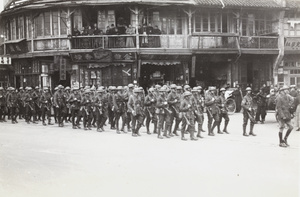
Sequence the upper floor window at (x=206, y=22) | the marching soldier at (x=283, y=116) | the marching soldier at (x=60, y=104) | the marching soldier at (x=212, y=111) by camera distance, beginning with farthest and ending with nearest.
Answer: the upper floor window at (x=206, y=22)
the marching soldier at (x=60, y=104)
the marching soldier at (x=212, y=111)
the marching soldier at (x=283, y=116)

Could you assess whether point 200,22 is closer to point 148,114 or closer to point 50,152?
point 148,114

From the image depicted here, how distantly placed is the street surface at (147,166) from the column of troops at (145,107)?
74cm

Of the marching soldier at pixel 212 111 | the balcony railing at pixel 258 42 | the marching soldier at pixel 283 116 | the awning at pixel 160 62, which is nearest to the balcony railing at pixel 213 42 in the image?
the balcony railing at pixel 258 42

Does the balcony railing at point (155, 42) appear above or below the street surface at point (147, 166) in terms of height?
above

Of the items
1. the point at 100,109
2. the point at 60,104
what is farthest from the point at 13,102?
the point at 100,109

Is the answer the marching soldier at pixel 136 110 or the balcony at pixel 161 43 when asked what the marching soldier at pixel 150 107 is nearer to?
the marching soldier at pixel 136 110

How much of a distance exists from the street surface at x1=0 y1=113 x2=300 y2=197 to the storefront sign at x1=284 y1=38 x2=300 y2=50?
14.2m

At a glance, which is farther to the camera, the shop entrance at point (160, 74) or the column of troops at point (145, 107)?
the shop entrance at point (160, 74)

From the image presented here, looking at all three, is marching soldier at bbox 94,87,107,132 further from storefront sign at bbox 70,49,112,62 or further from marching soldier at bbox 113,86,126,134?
storefront sign at bbox 70,49,112,62

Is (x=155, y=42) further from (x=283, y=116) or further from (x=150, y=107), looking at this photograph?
(x=283, y=116)

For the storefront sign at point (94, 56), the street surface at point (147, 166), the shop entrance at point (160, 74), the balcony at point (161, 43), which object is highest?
the balcony at point (161, 43)

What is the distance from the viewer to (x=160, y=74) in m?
24.2

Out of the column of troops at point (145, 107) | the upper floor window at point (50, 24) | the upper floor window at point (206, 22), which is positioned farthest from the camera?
the upper floor window at point (206, 22)

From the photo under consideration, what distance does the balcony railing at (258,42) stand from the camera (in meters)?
24.4
